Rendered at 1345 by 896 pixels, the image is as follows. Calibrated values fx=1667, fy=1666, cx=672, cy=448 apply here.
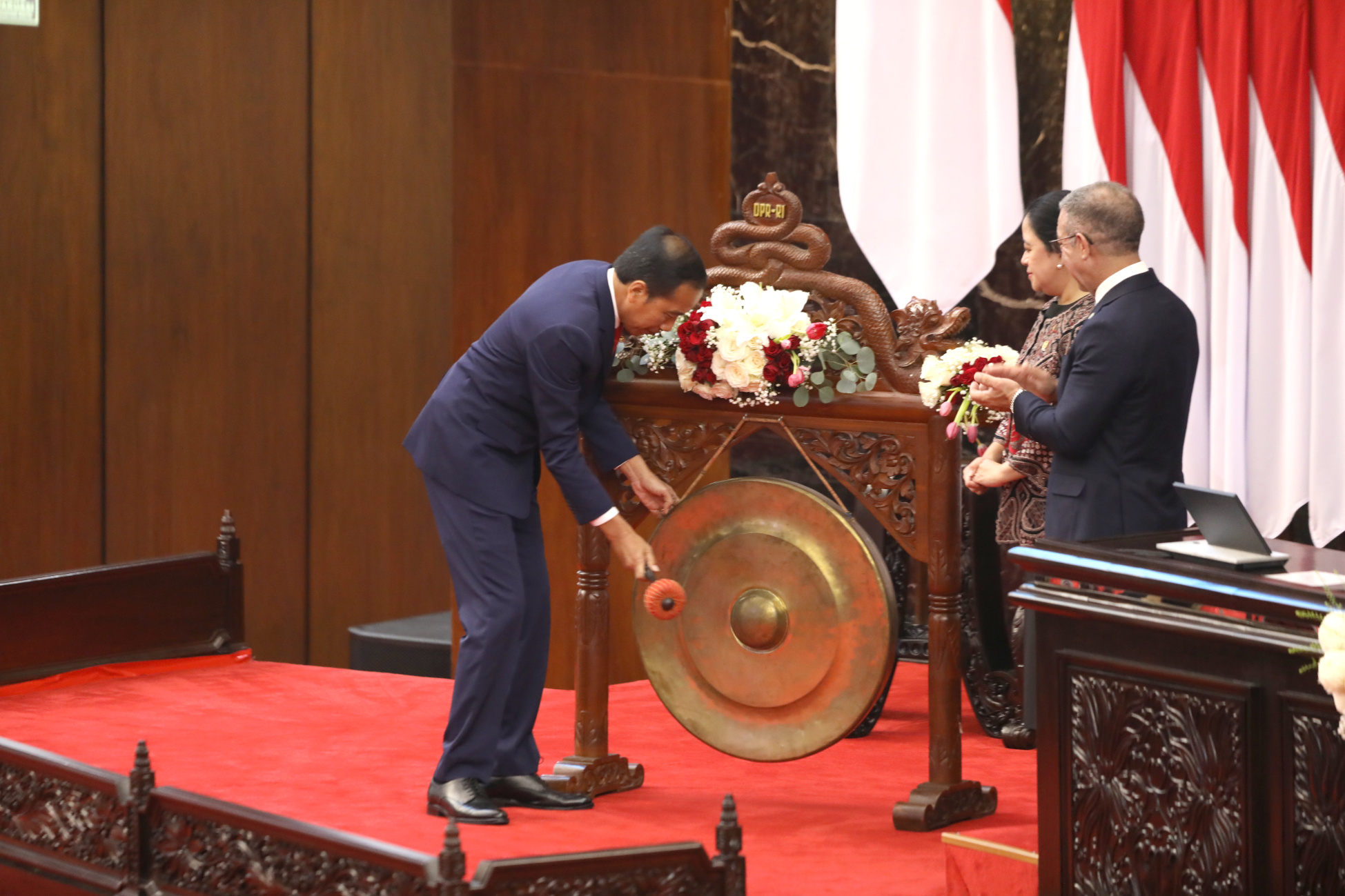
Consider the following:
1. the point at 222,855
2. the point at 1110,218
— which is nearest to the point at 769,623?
the point at 1110,218

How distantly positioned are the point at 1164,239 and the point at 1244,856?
2.63 m

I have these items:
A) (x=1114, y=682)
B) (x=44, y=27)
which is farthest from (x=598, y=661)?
(x=44, y=27)

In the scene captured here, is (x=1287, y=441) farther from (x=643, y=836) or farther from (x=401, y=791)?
(x=401, y=791)

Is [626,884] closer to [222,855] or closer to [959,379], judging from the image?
[222,855]

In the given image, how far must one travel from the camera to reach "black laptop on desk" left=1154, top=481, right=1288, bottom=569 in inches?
104

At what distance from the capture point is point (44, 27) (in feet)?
20.9

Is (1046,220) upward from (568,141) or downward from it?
downward

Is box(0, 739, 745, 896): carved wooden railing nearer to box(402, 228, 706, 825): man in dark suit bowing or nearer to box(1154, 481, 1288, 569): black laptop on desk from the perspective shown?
box(402, 228, 706, 825): man in dark suit bowing

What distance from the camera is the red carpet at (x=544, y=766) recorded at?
3.50 m

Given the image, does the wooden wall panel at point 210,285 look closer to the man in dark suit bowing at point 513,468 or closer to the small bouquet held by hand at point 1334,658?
→ the man in dark suit bowing at point 513,468

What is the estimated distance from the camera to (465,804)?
3631 mm

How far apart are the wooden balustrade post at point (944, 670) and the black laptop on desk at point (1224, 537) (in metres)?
0.90

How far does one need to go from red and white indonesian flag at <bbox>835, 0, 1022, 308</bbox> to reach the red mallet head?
193cm

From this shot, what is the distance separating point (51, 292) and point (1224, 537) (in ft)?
16.5
